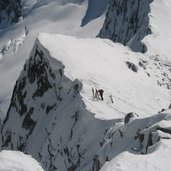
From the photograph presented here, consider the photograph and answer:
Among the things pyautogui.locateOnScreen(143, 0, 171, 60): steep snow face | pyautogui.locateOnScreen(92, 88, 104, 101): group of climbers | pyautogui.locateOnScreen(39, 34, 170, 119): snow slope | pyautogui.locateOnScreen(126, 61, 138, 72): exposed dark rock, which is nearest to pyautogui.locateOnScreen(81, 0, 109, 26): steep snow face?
pyautogui.locateOnScreen(143, 0, 171, 60): steep snow face

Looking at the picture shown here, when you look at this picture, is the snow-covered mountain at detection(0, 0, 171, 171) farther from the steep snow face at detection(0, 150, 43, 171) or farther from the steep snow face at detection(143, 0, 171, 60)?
the steep snow face at detection(0, 150, 43, 171)

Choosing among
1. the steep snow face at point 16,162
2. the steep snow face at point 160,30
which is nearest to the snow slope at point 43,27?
the steep snow face at point 160,30

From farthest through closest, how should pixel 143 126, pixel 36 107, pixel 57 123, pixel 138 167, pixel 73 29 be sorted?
1. pixel 73 29
2. pixel 36 107
3. pixel 57 123
4. pixel 143 126
5. pixel 138 167

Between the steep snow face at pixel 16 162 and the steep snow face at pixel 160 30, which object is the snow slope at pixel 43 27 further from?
the steep snow face at pixel 16 162

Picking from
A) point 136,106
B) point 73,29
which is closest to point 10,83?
point 73,29

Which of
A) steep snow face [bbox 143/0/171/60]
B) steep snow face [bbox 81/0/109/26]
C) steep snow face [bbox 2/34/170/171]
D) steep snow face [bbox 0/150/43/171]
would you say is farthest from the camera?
steep snow face [bbox 81/0/109/26]

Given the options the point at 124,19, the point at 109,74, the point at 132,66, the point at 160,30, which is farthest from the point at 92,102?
the point at 124,19

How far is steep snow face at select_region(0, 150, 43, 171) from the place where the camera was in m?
21.0

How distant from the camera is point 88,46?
65.9m

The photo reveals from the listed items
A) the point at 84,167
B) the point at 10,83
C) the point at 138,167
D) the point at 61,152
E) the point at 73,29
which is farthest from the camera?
the point at 73,29

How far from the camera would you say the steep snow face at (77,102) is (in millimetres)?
42219

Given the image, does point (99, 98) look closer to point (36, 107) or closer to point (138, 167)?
point (36, 107)

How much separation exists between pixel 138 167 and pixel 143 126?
Answer: 12100 millimetres

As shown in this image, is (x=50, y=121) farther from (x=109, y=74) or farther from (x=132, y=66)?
(x=132, y=66)
